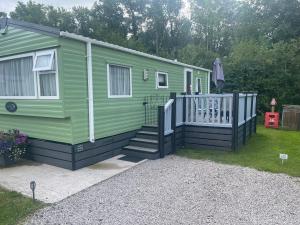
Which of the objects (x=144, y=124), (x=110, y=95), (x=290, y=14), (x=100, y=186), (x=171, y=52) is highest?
(x=290, y=14)

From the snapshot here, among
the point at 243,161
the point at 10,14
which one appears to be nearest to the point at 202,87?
the point at 243,161

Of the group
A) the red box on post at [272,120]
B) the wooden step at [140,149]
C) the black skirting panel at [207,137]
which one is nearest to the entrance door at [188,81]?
the red box on post at [272,120]

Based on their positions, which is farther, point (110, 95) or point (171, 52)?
point (171, 52)

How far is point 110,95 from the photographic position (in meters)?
5.93

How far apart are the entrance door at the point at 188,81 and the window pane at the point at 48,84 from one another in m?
6.24

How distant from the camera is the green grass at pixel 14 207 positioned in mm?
3029

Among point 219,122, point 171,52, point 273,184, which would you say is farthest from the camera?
point 171,52

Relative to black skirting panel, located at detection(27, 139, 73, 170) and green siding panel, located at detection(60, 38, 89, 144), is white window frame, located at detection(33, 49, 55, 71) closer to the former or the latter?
green siding panel, located at detection(60, 38, 89, 144)

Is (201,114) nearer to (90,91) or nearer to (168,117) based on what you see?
(168,117)

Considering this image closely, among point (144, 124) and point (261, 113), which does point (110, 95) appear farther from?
point (261, 113)

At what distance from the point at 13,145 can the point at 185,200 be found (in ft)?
13.3

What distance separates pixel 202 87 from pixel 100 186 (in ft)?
29.5

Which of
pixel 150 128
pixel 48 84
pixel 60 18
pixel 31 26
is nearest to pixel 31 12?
pixel 60 18

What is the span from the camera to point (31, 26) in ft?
16.5
